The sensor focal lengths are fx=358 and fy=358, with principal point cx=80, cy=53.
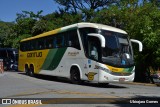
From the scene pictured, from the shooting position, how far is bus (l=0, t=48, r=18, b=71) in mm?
44522

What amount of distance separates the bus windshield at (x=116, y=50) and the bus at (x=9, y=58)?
2751 cm

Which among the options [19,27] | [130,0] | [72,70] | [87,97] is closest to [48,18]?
[19,27]

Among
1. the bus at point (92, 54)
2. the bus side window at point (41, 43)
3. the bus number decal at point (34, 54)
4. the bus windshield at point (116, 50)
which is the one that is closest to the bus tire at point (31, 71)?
the bus number decal at point (34, 54)

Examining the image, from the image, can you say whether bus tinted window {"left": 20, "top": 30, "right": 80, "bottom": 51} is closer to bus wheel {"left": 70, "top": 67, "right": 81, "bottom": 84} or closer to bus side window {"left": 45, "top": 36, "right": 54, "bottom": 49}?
bus side window {"left": 45, "top": 36, "right": 54, "bottom": 49}

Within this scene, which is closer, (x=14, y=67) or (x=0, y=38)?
(x=14, y=67)

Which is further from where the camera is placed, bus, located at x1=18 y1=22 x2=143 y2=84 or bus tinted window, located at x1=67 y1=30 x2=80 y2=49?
bus tinted window, located at x1=67 y1=30 x2=80 y2=49

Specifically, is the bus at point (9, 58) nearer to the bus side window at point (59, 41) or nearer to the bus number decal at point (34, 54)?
the bus number decal at point (34, 54)

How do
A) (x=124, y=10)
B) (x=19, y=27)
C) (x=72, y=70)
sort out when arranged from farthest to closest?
1. (x=19, y=27)
2. (x=124, y=10)
3. (x=72, y=70)

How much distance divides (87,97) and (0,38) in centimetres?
5167

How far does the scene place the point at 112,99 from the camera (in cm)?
1245

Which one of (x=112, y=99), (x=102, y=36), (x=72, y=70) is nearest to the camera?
(x=112, y=99)

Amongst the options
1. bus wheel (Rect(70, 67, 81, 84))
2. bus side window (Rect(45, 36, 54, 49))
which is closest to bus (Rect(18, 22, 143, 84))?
bus wheel (Rect(70, 67, 81, 84))

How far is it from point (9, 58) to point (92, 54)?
1124 inches

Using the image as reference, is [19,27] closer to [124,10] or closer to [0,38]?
[0,38]
